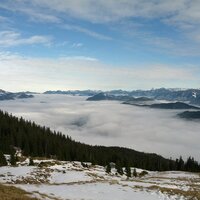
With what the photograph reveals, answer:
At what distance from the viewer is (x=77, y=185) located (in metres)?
42.5

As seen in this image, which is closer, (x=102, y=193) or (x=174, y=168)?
(x=102, y=193)

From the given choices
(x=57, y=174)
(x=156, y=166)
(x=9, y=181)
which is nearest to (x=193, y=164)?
(x=156, y=166)

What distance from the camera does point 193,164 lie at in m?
169

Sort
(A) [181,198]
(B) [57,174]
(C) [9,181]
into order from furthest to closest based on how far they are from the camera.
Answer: (B) [57,174]
(C) [9,181]
(A) [181,198]

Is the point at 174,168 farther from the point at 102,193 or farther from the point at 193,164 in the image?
the point at 102,193

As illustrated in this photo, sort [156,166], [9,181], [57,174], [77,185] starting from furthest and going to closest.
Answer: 1. [156,166]
2. [57,174]
3. [9,181]
4. [77,185]

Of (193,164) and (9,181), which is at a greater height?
(9,181)

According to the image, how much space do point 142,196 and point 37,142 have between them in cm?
12037

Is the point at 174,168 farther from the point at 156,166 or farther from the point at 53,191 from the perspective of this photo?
the point at 53,191

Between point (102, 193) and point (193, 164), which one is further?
point (193, 164)

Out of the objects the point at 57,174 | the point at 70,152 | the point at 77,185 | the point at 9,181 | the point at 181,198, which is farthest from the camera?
the point at 70,152

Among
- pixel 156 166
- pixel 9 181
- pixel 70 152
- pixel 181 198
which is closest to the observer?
pixel 181 198

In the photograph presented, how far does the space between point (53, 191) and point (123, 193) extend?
8.38 m

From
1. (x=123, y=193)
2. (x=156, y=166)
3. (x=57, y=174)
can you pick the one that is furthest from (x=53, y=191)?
(x=156, y=166)
